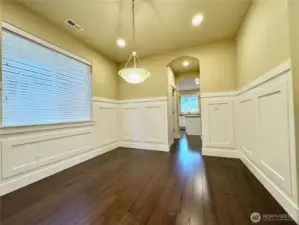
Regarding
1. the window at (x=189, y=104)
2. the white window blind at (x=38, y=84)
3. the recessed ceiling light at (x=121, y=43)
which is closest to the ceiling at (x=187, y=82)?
the window at (x=189, y=104)

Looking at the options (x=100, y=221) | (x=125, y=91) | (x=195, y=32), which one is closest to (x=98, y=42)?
(x=125, y=91)

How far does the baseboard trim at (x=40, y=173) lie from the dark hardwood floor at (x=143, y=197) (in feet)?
0.33

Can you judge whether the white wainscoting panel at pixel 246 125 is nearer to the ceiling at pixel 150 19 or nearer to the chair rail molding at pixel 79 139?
the ceiling at pixel 150 19

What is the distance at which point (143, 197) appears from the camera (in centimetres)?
184

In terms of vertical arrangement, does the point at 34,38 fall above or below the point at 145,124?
above

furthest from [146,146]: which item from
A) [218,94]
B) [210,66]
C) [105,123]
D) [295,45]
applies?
[295,45]

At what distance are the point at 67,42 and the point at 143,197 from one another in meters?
3.17

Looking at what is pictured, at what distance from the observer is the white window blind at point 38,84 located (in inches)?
84.2

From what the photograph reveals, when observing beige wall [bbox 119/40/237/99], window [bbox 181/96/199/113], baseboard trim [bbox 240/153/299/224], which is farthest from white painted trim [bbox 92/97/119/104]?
window [bbox 181/96/199/113]

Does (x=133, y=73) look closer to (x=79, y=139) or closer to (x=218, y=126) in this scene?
(x=79, y=139)

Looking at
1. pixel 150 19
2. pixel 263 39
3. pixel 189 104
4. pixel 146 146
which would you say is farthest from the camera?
pixel 189 104

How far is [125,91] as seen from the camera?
15.5 ft

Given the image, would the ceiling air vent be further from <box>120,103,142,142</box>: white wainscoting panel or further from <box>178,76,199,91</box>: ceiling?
<box>178,76,199,91</box>: ceiling

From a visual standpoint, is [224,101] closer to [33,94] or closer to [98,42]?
[98,42]
